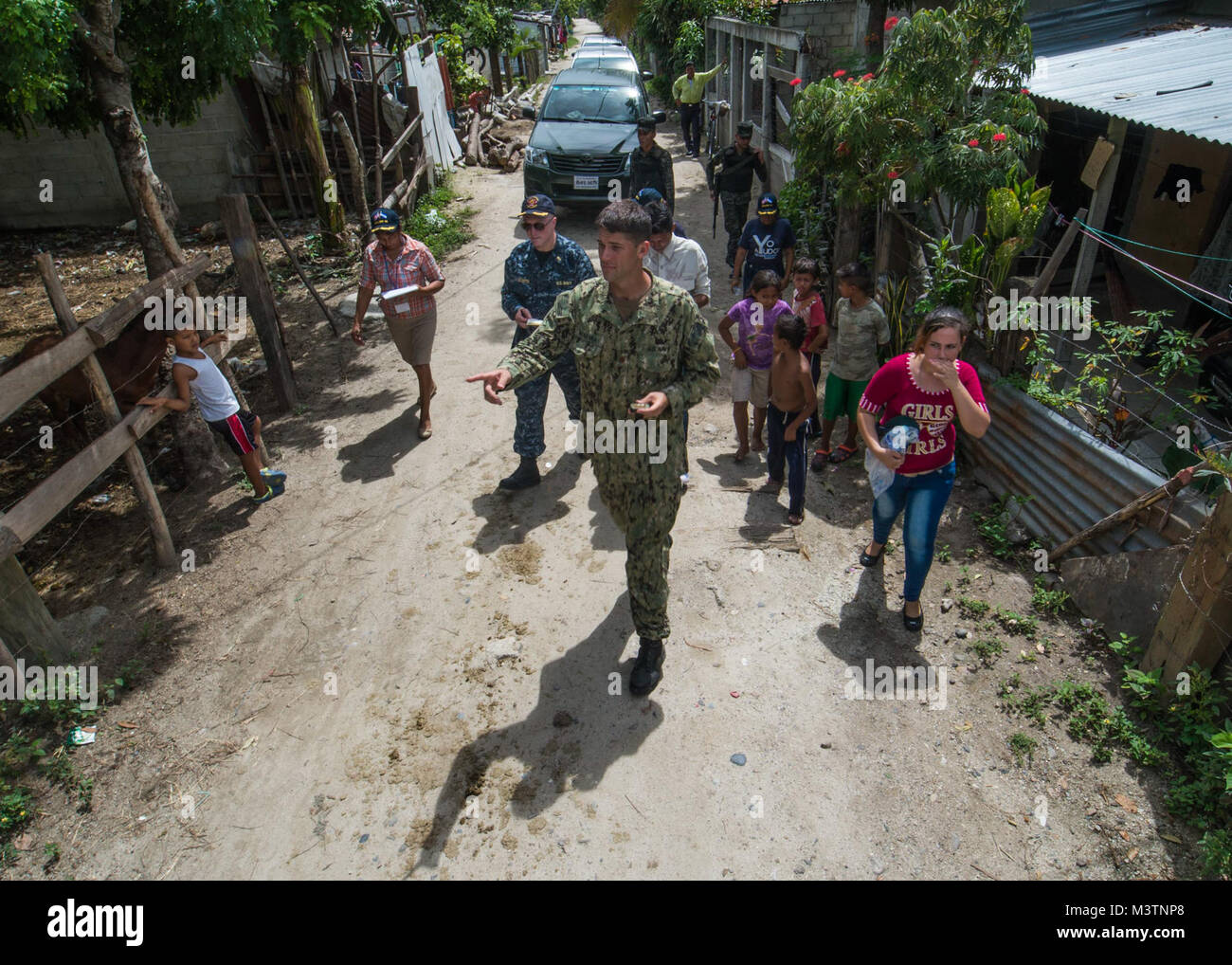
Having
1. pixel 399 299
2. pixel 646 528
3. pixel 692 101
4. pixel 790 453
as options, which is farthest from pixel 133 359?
pixel 692 101

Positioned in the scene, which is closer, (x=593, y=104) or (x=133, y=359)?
(x=133, y=359)

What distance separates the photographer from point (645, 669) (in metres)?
3.68

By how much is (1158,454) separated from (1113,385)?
96 cm

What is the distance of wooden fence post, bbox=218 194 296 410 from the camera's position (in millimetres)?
5816

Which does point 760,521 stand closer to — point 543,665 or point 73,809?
point 543,665

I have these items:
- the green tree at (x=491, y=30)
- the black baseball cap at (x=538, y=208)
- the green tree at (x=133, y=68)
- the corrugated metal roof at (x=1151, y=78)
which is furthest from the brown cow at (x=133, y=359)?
the green tree at (x=491, y=30)

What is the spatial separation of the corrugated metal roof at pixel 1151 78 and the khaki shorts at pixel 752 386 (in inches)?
123

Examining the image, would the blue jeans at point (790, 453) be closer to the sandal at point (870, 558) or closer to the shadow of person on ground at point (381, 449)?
the sandal at point (870, 558)

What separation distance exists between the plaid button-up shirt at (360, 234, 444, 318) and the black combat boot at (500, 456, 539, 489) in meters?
1.57

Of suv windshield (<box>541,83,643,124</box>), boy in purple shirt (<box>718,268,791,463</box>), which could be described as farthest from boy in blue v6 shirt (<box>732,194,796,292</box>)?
suv windshield (<box>541,83,643,124</box>)

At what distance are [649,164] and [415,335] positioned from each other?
→ 3.84 m

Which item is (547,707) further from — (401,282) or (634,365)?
(401,282)
